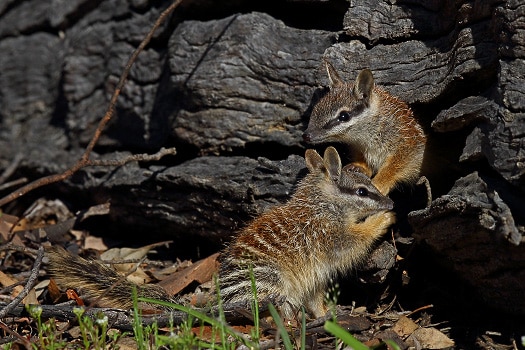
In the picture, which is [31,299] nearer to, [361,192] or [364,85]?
[361,192]

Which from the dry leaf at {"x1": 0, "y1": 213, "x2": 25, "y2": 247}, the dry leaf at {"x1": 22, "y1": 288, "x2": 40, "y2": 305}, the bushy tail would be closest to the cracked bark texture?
the dry leaf at {"x1": 0, "y1": 213, "x2": 25, "y2": 247}

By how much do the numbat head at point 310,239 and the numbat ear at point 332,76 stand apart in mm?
561

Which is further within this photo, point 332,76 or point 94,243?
point 94,243

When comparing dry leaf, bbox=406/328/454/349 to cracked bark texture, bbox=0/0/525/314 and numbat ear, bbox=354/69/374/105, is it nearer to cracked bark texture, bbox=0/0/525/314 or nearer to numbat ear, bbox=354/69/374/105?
cracked bark texture, bbox=0/0/525/314

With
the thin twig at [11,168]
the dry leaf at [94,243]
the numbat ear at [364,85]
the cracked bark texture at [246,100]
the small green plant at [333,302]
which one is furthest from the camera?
the thin twig at [11,168]

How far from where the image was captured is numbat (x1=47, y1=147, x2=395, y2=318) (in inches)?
220

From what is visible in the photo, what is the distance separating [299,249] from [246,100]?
152cm

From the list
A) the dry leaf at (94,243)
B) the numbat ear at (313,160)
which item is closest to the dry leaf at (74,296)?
the dry leaf at (94,243)

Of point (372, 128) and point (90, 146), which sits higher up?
point (372, 128)

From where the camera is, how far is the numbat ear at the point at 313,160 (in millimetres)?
6133

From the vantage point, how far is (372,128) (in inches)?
257

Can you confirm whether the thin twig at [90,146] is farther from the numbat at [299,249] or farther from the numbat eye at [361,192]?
the numbat eye at [361,192]

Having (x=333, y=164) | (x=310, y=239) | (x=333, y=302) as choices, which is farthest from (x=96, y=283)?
(x=333, y=164)

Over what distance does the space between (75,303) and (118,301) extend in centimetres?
49
